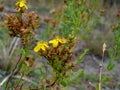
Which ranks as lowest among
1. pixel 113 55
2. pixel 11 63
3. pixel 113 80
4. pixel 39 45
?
pixel 113 80

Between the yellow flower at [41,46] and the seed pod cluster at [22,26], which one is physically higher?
the seed pod cluster at [22,26]

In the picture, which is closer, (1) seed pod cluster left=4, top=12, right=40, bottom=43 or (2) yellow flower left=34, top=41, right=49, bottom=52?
(2) yellow flower left=34, top=41, right=49, bottom=52

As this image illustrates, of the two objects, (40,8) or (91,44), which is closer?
(91,44)

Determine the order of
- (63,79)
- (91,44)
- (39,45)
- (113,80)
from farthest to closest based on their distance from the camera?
(91,44) → (113,80) → (63,79) → (39,45)

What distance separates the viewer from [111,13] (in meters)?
7.91

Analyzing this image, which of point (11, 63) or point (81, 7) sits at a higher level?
point (81, 7)

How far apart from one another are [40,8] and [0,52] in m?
3.76

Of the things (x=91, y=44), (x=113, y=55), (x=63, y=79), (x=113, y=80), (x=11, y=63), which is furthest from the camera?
(x=91, y=44)

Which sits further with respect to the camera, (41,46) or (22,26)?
(22,26)

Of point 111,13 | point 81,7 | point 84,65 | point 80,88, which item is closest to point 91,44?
point 84,65

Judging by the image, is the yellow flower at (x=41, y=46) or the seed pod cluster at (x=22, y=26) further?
the seed pod cluster at (x=22, y=26)

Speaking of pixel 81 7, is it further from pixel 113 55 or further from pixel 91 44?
pixel 91 44

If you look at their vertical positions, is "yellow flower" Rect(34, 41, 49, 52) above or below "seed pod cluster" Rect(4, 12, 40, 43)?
below

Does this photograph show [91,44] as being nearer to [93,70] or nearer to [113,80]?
[93,70]
